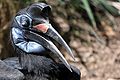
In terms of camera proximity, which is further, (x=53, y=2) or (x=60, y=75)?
(x=53, y=2)

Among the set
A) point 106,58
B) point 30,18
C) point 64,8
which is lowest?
point 106,58

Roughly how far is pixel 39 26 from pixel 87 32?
6.80ft

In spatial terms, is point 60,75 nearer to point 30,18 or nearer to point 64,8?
point 30,18

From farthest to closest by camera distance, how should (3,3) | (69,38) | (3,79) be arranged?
(69,38) → (3,3) → (3,79)

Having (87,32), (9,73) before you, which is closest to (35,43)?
(9,73)

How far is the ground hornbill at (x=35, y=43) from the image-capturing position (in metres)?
3.02

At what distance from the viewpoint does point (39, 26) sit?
3.01 metres

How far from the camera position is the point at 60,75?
3.17 meters

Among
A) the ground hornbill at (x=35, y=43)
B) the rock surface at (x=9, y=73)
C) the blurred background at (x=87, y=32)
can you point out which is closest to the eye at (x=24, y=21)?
the ground hornbill at (x=35, y=43)

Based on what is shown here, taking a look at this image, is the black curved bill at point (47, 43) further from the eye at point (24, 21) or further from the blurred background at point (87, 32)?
the blurred background at point (87, 32)

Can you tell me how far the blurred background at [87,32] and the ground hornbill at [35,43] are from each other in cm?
143

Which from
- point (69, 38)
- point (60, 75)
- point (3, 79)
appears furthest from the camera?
point (69, 38)

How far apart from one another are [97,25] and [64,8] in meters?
0.37

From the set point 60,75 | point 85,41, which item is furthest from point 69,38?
point 60,75
